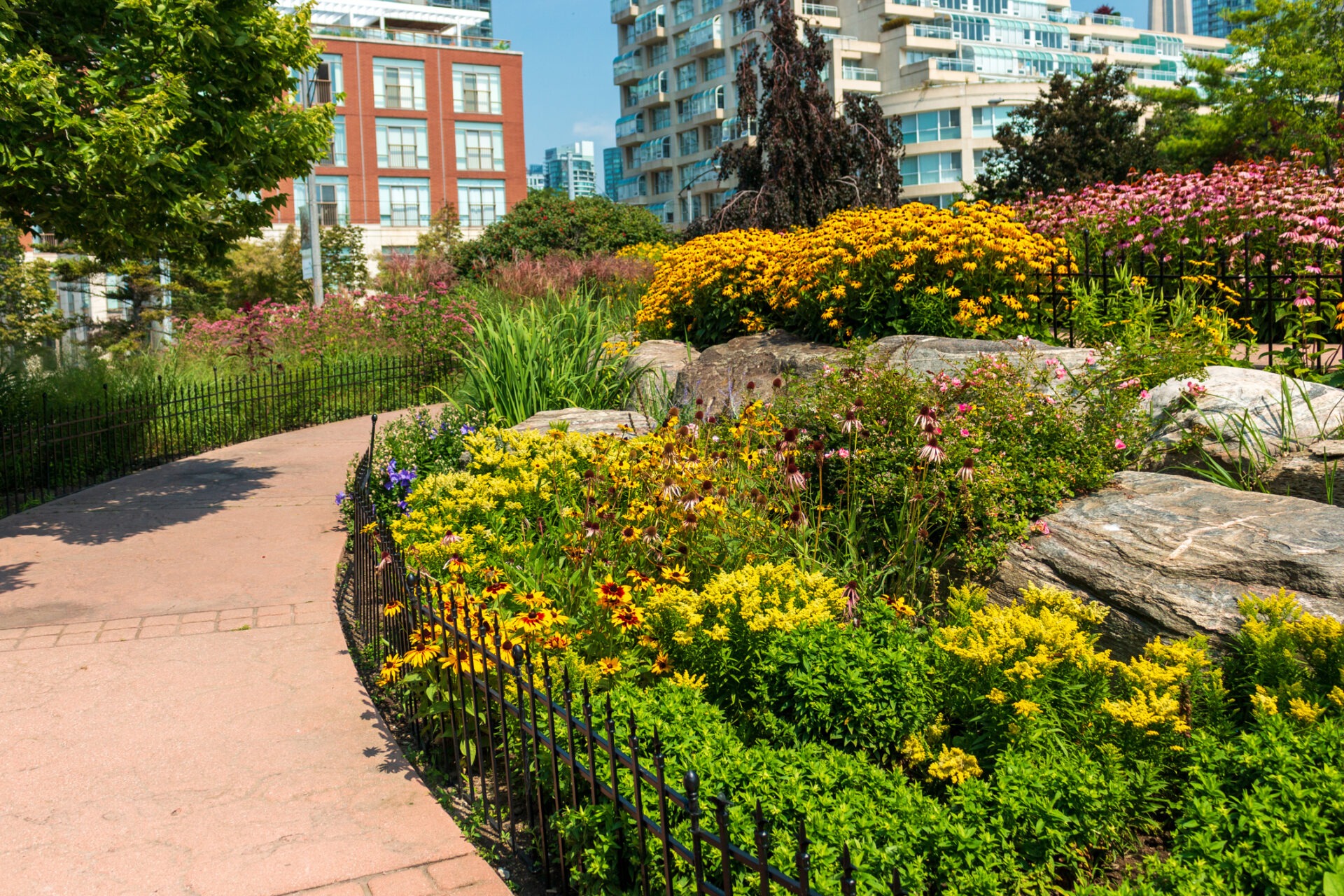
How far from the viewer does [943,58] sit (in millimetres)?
60969

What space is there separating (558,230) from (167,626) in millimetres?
21203

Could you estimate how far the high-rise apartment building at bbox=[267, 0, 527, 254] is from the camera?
53.5 meters

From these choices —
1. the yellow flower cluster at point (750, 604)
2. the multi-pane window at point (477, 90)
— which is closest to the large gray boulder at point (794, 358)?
the yellow flower cluster at point (750, 604)

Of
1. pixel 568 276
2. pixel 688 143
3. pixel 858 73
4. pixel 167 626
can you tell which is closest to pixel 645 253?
pixel 568 276

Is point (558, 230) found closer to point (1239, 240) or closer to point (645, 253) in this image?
point (645, 253)

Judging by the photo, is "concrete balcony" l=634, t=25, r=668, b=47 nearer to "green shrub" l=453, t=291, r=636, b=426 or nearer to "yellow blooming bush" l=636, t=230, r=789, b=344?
"yellow blooming bush" l=636, t=230, r=789, b=344

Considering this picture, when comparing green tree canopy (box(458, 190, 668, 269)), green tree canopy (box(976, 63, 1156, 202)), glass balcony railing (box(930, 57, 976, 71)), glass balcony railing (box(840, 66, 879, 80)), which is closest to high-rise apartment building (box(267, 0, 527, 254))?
glass balcony railing (box(840, 66, 879, 80))

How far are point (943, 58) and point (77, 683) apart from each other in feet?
211

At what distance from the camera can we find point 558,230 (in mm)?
25938

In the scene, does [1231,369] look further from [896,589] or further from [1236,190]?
[1236,190]

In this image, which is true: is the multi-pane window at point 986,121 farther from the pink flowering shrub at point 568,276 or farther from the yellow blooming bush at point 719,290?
the yellow blooming bush at point 719,290

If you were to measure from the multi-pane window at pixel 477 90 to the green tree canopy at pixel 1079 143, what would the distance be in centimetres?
3425

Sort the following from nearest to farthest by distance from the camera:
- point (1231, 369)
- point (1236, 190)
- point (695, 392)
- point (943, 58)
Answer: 1. point (1231, 369)
2. point (695, 392)
3. point (1236, 190)
4. point (943, 58)

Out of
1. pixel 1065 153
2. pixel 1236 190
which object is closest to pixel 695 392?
pixel 1236 190
